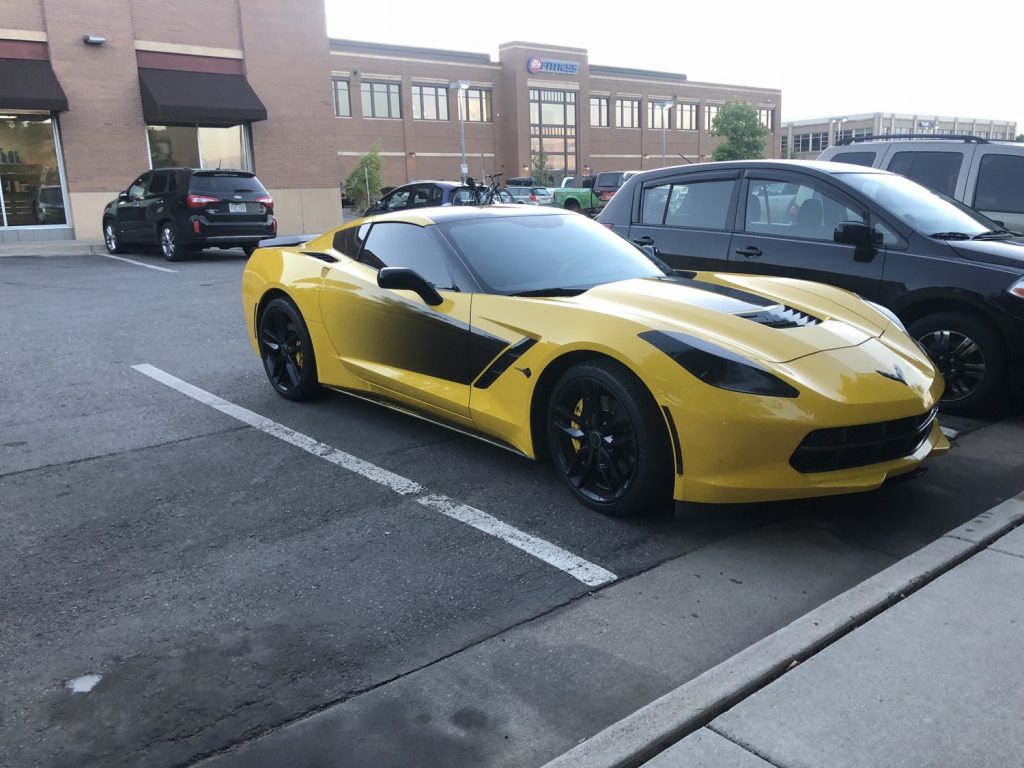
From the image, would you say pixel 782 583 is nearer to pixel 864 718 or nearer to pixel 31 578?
pixel 864 718

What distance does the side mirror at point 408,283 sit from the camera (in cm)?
480

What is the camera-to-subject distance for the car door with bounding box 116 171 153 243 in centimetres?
1705

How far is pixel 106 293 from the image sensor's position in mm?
12125

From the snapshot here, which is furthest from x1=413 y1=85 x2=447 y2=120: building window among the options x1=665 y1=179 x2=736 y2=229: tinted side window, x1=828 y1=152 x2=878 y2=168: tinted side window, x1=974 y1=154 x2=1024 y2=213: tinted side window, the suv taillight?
x1=665 y1=179 x2=736 y2=229: tinted side window

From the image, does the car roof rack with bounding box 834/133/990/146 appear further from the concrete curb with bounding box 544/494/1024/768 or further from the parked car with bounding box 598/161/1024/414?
the concrete curb with bounding box 544/494/1024/768

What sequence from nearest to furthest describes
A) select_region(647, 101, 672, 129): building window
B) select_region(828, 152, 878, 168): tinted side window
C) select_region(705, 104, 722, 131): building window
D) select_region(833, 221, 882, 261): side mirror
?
select_region(833, 221, 882, 261): side mirror < select_region(828, 152, 878, 168): tinted side window < select_region(647, 101, 672, 129): building window < select_region(705, 104, 722, 131): building window

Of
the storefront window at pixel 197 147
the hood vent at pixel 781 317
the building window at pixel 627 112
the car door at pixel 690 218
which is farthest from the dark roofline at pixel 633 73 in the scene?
the hood vent at pixel 781 317

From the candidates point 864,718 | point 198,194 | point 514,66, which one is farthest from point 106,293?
point 514,66

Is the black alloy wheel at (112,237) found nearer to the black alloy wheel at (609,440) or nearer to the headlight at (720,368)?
the black alloy wheel at (609,440)

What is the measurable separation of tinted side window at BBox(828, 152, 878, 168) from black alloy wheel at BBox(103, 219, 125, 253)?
14182 millimetres

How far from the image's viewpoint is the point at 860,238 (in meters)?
6.05

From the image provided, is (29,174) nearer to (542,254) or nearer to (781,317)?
(542,254)

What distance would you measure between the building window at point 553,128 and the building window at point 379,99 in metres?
11.8

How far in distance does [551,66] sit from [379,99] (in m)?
15.4
